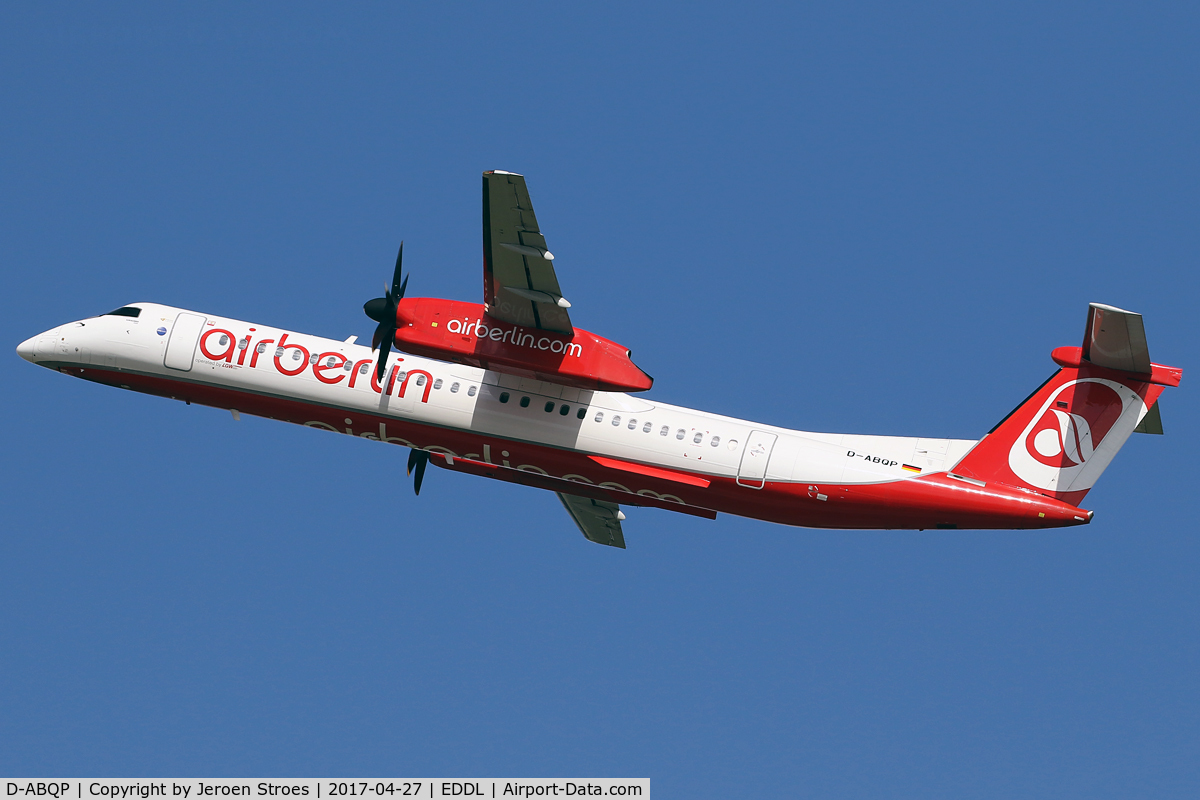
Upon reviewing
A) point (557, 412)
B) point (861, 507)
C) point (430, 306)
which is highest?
point (430, 306)

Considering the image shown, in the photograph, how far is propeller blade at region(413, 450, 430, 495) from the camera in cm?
3234

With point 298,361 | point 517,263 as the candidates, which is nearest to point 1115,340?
point 517,263

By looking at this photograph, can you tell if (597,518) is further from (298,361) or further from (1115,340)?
(1115,340)

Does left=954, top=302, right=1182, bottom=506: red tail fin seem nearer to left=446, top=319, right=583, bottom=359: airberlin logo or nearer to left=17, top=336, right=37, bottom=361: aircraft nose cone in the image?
left=446, top=319, right=583, bottom=359: airberlin logo

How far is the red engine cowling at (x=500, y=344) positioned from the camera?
97.8 feet

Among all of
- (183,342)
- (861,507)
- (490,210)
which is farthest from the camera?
(183,342)

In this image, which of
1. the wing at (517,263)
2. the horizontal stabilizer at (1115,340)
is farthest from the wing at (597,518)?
the horizontal stabilizer at (1115,340)

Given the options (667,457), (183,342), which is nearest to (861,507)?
(667,457)

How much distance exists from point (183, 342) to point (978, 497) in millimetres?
19262

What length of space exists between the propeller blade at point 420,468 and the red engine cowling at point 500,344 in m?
3.36

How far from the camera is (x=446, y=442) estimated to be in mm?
31000

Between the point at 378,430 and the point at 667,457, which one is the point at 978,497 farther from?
the point at 378,430

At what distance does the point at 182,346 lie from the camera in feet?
105

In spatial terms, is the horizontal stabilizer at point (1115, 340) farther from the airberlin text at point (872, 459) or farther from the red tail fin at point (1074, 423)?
the airberlin text at point (872, 459)
